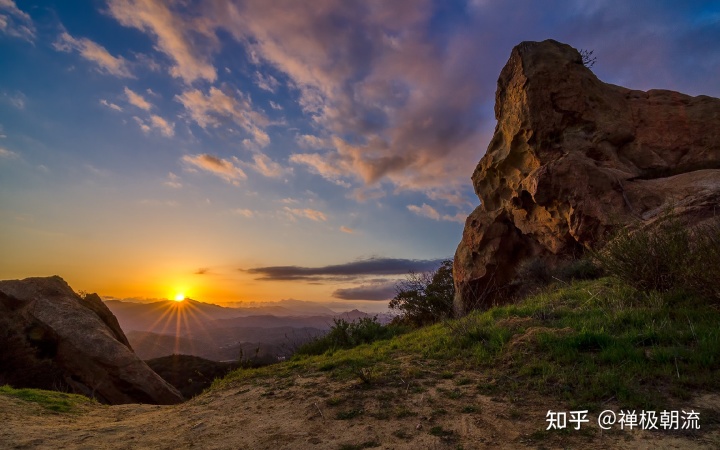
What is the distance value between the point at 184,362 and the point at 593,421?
18.4 meters

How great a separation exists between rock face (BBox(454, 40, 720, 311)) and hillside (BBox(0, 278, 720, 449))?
9099 millimetres

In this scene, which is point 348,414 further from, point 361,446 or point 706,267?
point 706,267

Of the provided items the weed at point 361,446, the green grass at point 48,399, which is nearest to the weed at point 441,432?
the weed at point 361,446

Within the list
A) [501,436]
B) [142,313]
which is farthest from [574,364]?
[142,313]

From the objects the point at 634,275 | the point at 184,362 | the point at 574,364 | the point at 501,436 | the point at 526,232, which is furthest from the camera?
the point at 526,232

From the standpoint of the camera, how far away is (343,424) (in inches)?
177

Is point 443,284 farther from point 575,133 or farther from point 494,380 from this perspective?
point 494,380

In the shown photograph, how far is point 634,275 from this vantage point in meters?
7.99

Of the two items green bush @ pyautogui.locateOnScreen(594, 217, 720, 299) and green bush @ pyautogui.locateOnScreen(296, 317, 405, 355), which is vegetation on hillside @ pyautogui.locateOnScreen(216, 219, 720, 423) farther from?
green bush @ pyautogui.locateOnScreen(296, 317, 405, 355)

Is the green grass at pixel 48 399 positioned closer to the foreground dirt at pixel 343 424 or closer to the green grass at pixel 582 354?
the foreground dirt at pixel 343 424

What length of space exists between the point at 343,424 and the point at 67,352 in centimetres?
1277

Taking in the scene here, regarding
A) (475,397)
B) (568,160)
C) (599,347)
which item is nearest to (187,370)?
(475,397)

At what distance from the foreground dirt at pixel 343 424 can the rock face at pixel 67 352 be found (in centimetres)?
647

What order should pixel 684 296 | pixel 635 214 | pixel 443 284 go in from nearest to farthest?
pixel 684 296, pixel 635 214, pixel 443 284
